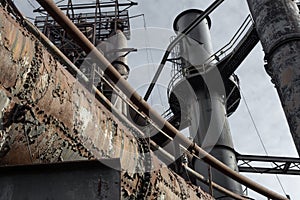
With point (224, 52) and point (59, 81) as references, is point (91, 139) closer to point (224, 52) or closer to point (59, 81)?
point (59, 81)

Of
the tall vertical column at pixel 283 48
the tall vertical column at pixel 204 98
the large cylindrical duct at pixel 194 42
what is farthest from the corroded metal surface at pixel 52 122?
the large cylindrical duct at pixel 194 42

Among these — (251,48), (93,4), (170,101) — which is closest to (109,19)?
(93,4)

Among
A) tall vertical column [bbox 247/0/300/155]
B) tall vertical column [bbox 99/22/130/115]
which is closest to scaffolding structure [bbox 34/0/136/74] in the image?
tall vertical column [bbox 99/22/130/115]

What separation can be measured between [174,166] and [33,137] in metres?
2.38

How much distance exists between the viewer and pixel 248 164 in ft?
45.7

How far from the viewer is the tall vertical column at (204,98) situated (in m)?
11.9

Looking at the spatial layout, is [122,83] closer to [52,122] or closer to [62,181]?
[52,122]

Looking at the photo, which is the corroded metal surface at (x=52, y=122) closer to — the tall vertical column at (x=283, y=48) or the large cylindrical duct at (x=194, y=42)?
the tall vertical column at (x=283, y=48)

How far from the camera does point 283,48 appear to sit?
5.66m

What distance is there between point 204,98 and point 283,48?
299 inches

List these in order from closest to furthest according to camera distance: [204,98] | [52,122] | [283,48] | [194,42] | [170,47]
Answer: [52,122] → [283,48] → [204,98] → [194,42] → [170,47]

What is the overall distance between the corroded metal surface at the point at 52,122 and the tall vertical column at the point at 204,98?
8.32 metres

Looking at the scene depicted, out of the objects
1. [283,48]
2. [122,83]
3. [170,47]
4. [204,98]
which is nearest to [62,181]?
[122,83]

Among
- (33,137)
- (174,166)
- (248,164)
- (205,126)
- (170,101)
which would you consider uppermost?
(170,101)
